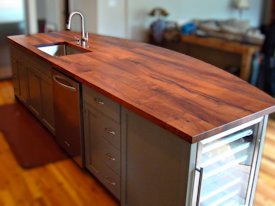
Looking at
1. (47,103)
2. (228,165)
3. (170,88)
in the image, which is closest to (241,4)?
(47,103)

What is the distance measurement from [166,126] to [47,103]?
1.81 metres

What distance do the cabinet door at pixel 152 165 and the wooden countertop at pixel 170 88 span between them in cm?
9

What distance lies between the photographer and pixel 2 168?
2842 mm

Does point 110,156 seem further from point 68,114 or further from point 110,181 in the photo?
point 68,114

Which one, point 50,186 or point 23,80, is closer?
point 50,186

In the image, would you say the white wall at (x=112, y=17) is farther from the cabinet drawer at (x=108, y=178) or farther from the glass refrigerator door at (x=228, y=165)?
the glass refrigerator door at (x=228, y=165)

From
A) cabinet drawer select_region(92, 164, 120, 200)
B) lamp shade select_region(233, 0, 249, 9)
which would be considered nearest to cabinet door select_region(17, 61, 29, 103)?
cabinet drawer select_region(92, 164, 120, 200)

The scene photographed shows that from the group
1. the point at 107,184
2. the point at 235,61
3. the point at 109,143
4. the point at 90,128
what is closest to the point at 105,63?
the point at 90,128

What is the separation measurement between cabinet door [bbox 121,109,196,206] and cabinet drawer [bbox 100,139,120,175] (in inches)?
3.2

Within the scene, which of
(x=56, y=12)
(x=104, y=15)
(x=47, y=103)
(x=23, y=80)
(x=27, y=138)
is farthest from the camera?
(x=56, y=12)

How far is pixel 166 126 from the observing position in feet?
5.30

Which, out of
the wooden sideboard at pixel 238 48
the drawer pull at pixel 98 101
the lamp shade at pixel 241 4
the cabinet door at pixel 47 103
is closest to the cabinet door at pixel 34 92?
the cabinet door at pixel 47 103

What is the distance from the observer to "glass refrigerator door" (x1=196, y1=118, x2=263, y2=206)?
174 cm

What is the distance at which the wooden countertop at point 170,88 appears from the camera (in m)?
1.66
